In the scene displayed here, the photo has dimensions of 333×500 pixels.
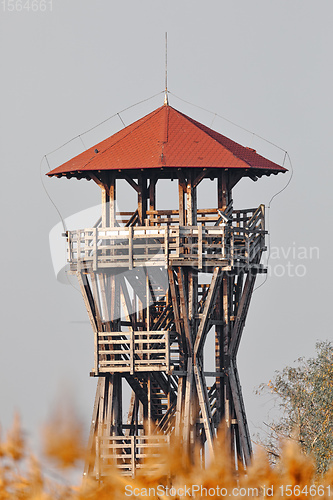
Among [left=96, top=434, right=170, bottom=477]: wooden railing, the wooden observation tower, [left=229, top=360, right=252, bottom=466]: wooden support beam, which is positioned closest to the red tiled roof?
the wooden observation tower

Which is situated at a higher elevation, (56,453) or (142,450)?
(56,453)

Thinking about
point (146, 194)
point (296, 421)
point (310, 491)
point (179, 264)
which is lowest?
point (296, 421)

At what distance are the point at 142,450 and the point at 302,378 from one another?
12.5m

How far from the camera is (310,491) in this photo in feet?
39.1

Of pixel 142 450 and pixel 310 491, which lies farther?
pixel 142 450

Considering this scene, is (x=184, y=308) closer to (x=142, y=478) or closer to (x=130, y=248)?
(x=130, y=248)

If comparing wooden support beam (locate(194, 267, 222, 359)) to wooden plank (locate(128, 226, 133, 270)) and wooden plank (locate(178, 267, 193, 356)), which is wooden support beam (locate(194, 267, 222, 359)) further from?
wooden plank (locate(128, 226, 133, 270))

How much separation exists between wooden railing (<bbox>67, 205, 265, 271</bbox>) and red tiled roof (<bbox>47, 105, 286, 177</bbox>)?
65.9 inches

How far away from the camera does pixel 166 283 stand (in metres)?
32.1

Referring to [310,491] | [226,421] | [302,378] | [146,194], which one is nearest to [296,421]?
[302,378]

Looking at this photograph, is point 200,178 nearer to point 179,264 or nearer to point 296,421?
point 179,264

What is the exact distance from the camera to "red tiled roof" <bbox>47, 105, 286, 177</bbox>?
3083 centimetres

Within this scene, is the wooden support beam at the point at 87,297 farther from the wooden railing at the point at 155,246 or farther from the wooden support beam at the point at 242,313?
the wooden support beam at the point at 242,313

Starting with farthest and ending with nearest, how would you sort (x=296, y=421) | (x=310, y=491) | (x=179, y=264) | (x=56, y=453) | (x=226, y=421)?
(x=296, y=421) < (x=226, y=421) < (x=179, y=264) < (x=310, y=491) < (x=56, y=453)
